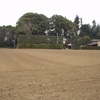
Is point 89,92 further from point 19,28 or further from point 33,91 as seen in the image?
A: point 19,28

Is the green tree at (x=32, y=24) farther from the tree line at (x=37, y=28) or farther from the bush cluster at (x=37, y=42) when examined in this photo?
the bush cluster at (x=37, y=42)

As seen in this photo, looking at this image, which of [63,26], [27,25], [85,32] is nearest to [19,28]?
[27,25]

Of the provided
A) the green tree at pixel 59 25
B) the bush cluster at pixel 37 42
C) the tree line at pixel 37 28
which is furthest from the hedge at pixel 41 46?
the green tree at pixel 59 25

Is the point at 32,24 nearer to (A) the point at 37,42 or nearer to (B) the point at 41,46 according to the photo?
(A) the point at 37,42

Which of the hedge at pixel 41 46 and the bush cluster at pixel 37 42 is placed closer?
the hedge at pixel 41 46

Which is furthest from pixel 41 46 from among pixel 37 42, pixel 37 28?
pixel 37 28

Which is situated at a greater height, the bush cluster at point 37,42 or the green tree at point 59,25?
the green tree at point 59,25

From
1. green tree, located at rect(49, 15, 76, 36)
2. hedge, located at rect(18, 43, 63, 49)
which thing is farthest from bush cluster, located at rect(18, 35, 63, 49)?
green tree, located at rect(49, 15, 76, 36)

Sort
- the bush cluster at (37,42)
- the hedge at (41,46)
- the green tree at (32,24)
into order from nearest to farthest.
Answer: the hedge at (41,46), the bush cluster at (37,42), the green tree at (32,24)

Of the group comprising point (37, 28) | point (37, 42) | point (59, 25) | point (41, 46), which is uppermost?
point (59, 25)

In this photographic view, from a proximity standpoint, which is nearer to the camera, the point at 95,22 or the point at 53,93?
the point at 53,93

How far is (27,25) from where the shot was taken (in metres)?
93.6

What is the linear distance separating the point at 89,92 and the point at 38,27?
8902 cm

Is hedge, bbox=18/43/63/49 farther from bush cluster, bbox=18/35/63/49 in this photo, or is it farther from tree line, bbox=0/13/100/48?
tree line, bbox=0/13/100/48
